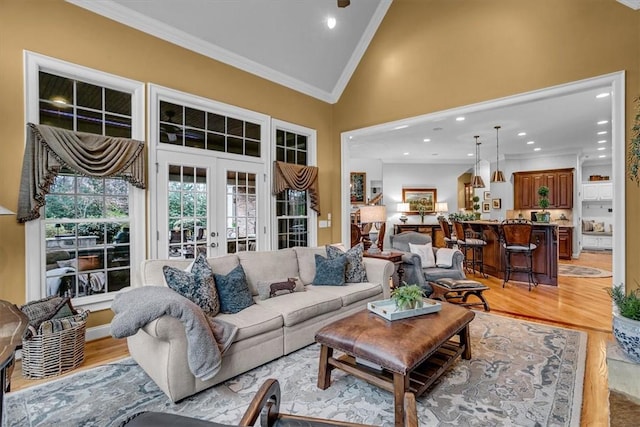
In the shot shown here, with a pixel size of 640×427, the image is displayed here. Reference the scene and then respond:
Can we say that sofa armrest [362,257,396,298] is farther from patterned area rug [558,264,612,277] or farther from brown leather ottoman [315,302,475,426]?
patterned area rug [558,264,612,277]

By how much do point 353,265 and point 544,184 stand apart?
7.50 m

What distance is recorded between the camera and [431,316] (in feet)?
8.59

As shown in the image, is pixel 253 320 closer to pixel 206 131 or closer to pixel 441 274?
pixel 206 131

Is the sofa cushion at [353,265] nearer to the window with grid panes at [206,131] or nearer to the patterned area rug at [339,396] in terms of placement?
the patterned area rug at [339,396]

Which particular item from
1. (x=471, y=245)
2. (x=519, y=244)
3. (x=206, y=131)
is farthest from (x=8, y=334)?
(x=471, y=245)

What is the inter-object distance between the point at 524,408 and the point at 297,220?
4.01 m

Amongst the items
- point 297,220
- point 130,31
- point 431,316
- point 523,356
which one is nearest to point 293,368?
point 431,316

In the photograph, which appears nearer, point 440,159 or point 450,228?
point 450,228

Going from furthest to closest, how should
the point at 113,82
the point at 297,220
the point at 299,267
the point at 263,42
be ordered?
the point at 297,220
the point at 263,42
the point at 299,267
the point at 113,82

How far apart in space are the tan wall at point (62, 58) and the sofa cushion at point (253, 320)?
1682mm

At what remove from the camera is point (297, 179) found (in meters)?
5.30

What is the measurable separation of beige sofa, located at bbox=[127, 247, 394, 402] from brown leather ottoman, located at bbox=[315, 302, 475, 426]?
0.57 meters

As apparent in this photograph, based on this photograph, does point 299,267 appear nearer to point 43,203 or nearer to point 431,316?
point 431,316

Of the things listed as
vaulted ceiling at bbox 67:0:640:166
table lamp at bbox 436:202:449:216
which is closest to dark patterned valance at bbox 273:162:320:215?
vaulted ceiling at bbox 67:0:640:166
